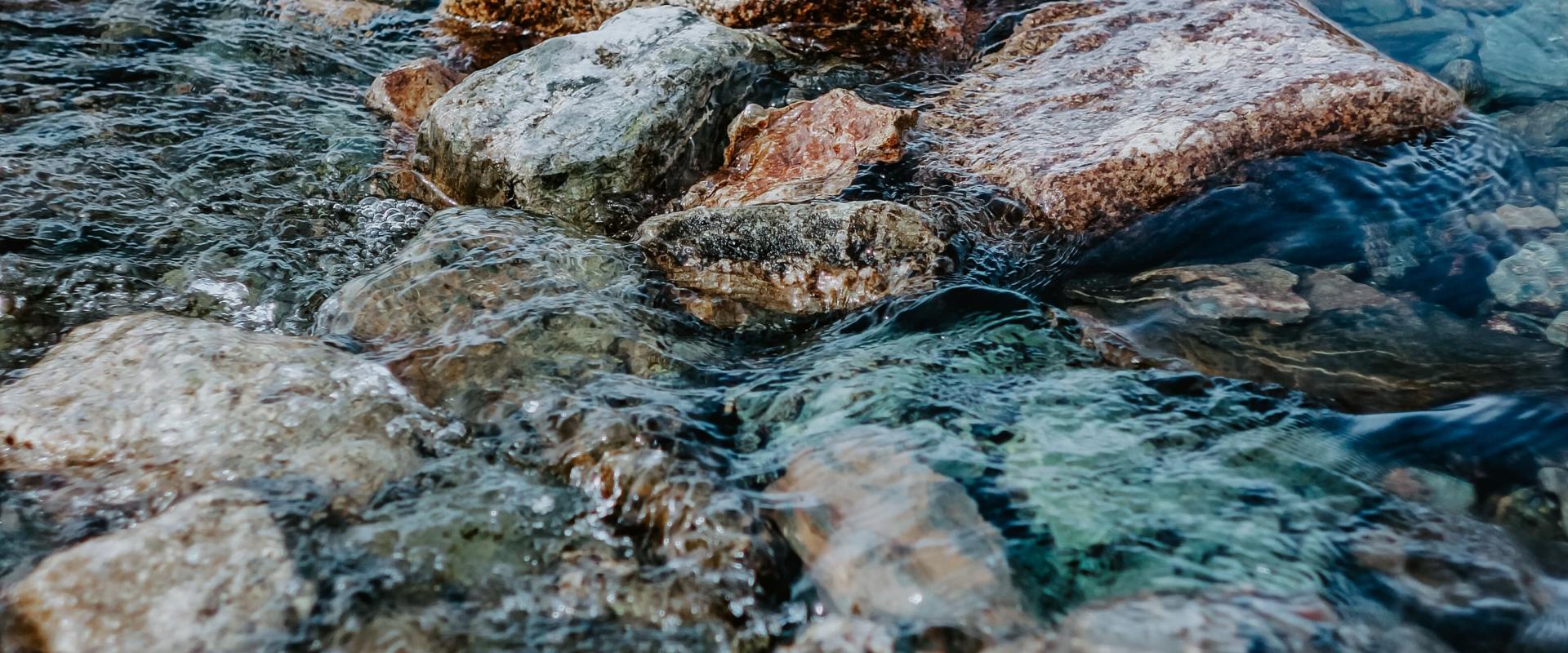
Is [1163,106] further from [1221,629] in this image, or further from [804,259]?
[1221,629]

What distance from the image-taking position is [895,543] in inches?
102

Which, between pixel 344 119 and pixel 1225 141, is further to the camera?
pixel 344 119

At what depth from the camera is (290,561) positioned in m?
2.61

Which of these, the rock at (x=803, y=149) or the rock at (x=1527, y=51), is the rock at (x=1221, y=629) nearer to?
the rock at (x=803, y=149)

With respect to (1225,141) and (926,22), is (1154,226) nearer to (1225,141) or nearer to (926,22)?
(1225,141)

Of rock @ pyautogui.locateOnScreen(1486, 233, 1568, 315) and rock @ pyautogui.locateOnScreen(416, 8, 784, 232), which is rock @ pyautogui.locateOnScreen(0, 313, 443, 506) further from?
rock @ pyautogui.locateOnScreen(1486, 233, 1568, 315)

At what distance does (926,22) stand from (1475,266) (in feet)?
11.8

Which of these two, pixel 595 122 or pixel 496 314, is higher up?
pixel 595 122

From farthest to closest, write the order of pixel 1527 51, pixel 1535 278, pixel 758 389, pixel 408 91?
pixel 1527 51 < pixel 408 91 < pixel 1535 278 < pixel 758 389

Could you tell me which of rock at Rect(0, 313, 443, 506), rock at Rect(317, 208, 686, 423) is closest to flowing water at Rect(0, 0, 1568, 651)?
rock at Rect(317, 208, 686, 423)

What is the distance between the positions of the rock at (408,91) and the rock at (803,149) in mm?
2175

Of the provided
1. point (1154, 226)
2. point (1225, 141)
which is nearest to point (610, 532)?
point (1154, 226)

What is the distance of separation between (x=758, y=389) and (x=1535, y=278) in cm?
376

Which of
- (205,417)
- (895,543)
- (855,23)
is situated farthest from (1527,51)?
(205,417)
